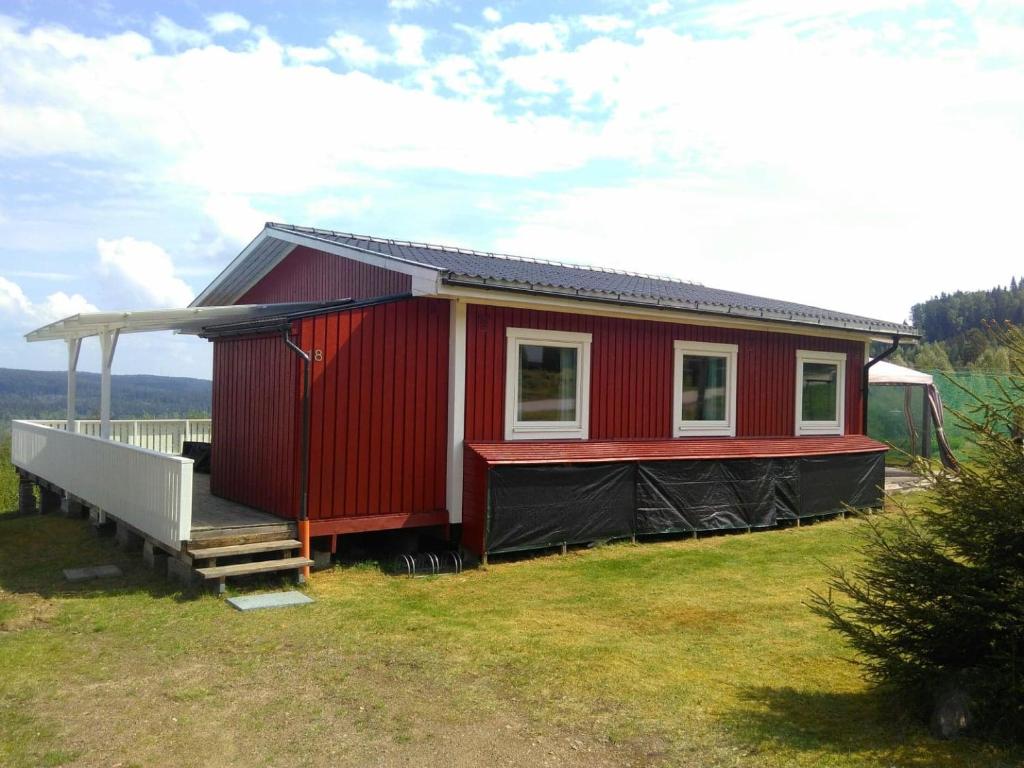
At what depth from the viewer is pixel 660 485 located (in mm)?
10570

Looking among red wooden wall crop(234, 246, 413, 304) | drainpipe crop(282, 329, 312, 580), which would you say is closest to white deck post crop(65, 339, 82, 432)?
red wooden wall crop(234, 246, 413, 304)

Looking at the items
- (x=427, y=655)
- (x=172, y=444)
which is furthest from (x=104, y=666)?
(x=172, y=444)

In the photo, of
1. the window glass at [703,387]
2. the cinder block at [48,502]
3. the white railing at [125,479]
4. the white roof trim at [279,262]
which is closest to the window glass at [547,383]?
the white roof trim at [279,262]

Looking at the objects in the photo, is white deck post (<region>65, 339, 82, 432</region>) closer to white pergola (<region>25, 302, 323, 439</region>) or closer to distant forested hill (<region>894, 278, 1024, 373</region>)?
white pergola (<region>25, 302, 323, 439</region>)

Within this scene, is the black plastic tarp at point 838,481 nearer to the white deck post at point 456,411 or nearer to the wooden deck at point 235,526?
the white deck post at point 456,411

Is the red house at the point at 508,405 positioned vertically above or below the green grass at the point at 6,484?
above

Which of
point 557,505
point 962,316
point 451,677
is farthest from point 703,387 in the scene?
point 962,316

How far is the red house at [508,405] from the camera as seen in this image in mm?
8891

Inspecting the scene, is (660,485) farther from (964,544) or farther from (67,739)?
(67,739)

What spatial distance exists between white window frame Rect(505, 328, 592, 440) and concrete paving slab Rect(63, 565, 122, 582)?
4478mm

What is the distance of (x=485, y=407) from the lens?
31.7 ft

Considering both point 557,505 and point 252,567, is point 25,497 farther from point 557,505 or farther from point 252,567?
point 557,505

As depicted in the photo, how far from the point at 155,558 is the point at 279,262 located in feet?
18.9

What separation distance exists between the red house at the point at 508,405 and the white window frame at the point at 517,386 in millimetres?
23
